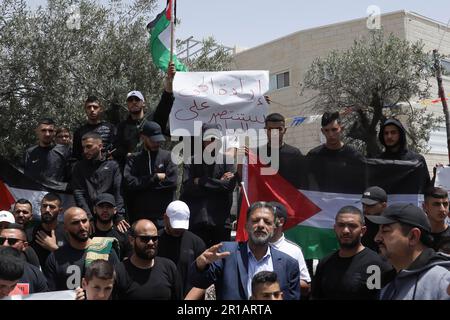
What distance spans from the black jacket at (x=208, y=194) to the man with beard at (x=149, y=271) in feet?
3.92

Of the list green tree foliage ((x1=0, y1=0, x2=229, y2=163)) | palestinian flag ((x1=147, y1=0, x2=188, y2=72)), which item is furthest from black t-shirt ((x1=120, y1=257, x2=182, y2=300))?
green tree foliage ((x1=0, y1=0, x2=229, y2=163))

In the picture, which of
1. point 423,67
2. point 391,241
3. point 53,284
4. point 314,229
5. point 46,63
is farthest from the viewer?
point 423,67

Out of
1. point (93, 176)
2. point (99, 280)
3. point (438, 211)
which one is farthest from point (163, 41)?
point (99, 280)

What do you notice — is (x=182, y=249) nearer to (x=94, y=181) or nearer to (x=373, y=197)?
(x=94, y=181)

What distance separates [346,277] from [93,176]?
10.5 feet

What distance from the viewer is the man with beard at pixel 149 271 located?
186 inches

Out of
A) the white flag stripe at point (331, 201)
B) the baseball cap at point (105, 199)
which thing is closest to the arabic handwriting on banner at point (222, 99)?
the white flag stripe at point (331, 201)

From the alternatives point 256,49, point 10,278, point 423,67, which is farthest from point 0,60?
point 256,49

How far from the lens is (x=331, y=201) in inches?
247

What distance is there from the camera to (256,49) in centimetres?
3478

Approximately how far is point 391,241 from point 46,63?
1070 cm
